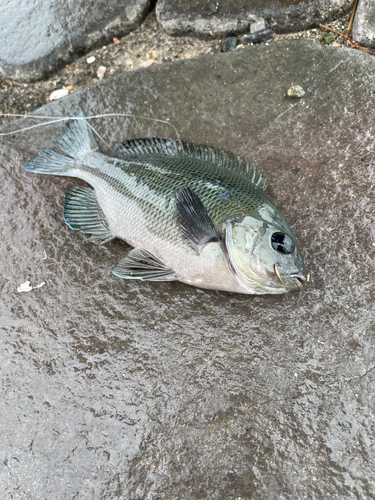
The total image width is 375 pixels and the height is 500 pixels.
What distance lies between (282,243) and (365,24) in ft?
6.84

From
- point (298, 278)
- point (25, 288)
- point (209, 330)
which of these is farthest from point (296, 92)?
point (25, 288)

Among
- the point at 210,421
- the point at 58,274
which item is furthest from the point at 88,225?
the point at 210,421

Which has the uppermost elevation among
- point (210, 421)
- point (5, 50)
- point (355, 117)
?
point (5, 50)

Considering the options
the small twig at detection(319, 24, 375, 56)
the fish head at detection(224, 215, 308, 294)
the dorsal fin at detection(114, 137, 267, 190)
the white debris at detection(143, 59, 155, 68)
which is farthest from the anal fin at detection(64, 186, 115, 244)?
the small twig at detection(319, 24, 375, 56)

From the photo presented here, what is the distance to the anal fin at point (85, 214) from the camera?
2.78 m

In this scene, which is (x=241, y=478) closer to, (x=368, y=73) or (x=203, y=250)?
(x=203, y=250)

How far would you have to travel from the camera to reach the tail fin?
2936 millimetres

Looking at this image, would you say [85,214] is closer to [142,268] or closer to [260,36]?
[142,268]

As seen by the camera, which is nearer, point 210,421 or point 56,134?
point 210,421

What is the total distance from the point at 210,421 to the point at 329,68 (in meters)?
2.71

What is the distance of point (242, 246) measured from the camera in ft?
7.55

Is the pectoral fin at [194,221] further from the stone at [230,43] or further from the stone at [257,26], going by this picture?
the stone at [257,26]

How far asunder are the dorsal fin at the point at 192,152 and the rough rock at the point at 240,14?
125 centimetres

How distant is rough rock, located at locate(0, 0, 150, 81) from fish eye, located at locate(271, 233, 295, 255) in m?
2.59
